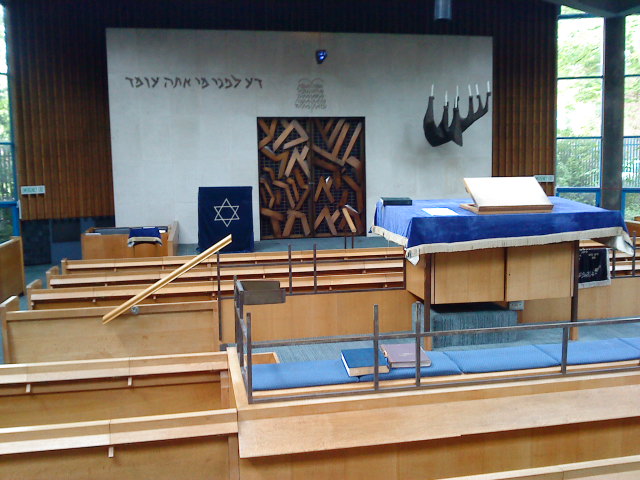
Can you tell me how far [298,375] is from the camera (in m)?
3.27

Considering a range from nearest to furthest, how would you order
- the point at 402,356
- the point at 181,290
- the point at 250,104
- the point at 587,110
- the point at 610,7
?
the point at 402,356
the point at 181,290
the point at 250,104
the point at 610,7
the point at 587,110

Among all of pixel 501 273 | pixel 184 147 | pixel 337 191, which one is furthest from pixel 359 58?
pixel 501 273

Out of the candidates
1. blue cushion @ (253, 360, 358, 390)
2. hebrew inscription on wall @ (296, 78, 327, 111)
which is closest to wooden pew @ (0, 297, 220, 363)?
blue cushion @ (253, 360, 358, 390)

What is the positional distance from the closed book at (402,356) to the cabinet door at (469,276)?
159cm

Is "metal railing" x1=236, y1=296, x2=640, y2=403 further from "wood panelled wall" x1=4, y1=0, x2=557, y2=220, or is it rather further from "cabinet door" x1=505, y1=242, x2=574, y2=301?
"wood panelled wall" x1=4, y1=0, x2=557, y2=220

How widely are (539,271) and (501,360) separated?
1910 millimetres

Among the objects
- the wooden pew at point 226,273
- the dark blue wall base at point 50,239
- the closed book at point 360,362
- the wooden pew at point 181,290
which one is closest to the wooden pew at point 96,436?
the closed book at point 360,362

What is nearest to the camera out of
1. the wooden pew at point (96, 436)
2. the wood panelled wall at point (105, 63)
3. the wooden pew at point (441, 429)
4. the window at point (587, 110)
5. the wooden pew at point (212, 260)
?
the wooden pew at point (96, 436)

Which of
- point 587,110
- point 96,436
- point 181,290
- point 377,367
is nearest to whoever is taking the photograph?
point 96,436

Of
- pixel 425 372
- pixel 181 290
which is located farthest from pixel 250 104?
pixel 425 372

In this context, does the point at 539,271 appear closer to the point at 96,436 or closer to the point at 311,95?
the point at 96,436

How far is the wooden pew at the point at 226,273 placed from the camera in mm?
6047

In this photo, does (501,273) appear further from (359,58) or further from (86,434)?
(359,58)

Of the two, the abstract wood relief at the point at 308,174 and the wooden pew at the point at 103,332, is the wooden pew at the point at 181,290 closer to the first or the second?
the wooden pew at the point at 103,332
